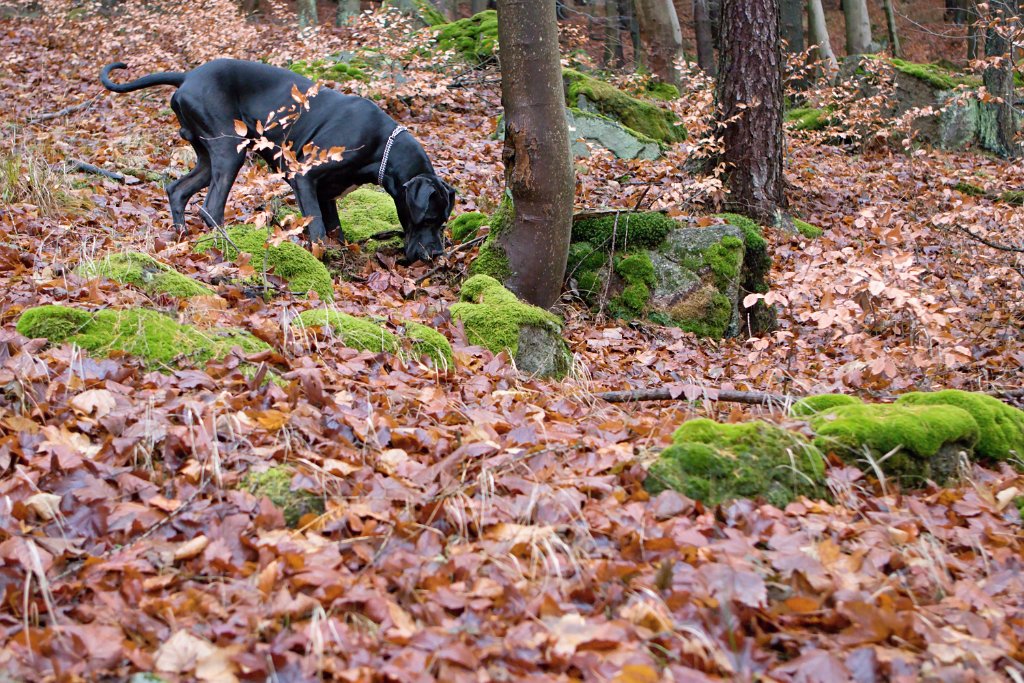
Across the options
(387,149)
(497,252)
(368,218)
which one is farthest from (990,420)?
(368,218)

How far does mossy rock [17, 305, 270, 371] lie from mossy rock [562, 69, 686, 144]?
9602 mm

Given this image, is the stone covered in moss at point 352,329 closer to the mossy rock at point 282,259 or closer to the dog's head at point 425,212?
the mossy rock at point 282,259

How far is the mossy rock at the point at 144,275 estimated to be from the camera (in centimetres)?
532

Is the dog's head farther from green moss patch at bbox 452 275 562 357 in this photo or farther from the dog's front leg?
green moss patch at bbox 452 275 562 357

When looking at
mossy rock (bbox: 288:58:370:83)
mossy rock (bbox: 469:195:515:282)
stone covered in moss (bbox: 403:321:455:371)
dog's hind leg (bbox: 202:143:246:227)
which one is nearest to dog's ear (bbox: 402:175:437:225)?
mossy rock (bbox: 469:195:515:282)

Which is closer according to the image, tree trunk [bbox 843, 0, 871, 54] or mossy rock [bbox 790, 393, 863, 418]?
mossy rock [bbox 790, 393, 863, 418]

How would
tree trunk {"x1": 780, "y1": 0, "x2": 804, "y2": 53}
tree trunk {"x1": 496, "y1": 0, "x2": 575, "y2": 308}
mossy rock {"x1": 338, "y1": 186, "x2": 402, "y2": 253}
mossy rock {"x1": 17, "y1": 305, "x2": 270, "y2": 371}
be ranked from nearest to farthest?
mossy rock {"x1": 17, "y1": 305, "x2": 270, "y2": 371} < tree trunk {"x1": 496, "y1": 0, "x2": 575, "y2": 308} < mossy rock {"x1": 338, "y1": 186, "x2": 402, "y2": 253} < tree trunk {"x1": 780, "y1": 0, "x2": 804, "y2": 53}

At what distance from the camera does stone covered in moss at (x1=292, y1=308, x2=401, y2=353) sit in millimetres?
5113

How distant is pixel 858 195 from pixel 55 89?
1348 centimetres

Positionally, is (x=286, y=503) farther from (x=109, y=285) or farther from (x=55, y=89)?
(x=55, y=89)

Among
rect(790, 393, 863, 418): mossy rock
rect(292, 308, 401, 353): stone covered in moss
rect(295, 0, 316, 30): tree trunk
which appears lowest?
rect(790, 393, 863, 418): mossy rock

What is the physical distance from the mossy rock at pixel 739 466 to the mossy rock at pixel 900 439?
0.26m

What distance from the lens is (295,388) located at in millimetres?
4211

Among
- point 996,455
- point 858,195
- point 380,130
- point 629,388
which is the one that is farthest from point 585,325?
point 858,195
